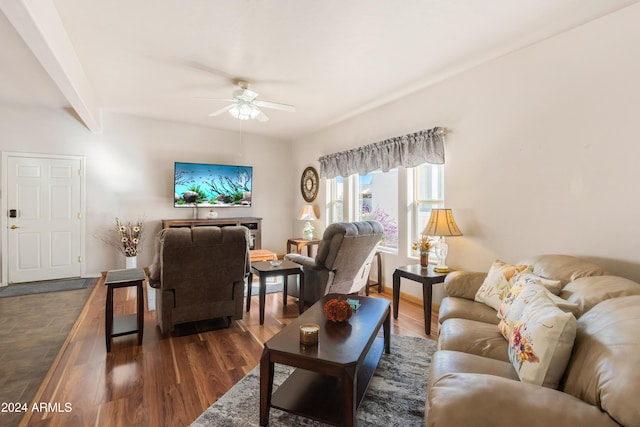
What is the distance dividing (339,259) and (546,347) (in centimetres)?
208

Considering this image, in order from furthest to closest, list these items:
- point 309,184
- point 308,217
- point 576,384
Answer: point 309,184, point 308,217, point 576,384

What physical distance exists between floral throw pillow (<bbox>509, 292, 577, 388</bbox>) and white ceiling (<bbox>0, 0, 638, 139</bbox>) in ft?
6.99

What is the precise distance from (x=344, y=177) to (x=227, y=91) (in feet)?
7.17

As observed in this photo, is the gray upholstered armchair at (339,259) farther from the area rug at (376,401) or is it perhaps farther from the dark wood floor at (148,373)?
the area rug at (376,401)

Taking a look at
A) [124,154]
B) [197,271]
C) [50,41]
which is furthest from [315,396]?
[124,154]

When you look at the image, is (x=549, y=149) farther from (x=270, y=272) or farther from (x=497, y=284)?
(x=270, y=272)

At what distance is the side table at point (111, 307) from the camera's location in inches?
99.1

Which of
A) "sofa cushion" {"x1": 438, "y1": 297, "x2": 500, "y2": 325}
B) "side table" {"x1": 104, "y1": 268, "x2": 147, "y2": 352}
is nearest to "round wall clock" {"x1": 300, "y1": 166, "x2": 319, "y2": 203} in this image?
"side table" {"x1": 104, "y1": 268, "x2": 147, "y2": 352}

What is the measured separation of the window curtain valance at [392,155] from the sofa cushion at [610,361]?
95.2 inches

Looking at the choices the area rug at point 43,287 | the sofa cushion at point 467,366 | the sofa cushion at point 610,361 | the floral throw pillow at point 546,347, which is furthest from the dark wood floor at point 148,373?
the sofa cushion at point 610,361

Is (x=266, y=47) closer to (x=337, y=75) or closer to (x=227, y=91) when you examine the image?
(x=337, y=75)

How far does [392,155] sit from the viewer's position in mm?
4027

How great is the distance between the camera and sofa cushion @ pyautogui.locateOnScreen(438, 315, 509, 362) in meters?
1.72

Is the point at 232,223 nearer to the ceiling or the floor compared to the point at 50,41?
nearer to the floor
